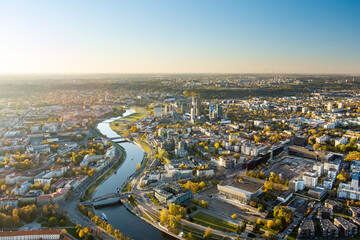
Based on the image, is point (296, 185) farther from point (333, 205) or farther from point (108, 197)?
point (108, 197)

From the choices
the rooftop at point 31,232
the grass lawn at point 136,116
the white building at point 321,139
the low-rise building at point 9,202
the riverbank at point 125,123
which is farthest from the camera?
the grass lawn at point 136,116

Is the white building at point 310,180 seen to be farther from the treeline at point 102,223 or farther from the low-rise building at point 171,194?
the treeline at point 102,223

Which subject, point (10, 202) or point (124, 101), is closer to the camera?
point (10, 202)

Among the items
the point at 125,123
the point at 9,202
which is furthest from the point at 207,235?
the point at 125,123

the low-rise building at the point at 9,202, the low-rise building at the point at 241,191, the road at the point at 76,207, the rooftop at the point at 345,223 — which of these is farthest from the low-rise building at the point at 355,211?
the low-rise building at the point at 9,202

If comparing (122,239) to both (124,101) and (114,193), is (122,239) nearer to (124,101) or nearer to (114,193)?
(114,193)

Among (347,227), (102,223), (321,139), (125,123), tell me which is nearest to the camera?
(347,227)

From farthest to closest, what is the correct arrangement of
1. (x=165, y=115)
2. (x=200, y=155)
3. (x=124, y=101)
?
1. (x=124, y=101)
2. (x=165, y=115)
3. (x=200, y=155)

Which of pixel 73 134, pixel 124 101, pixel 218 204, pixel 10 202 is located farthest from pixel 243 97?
pixel 10 202

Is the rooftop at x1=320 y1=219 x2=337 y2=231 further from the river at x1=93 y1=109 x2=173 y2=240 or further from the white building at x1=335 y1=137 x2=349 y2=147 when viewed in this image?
the white building at x1=335 y1=137 x2=349 y2=147
